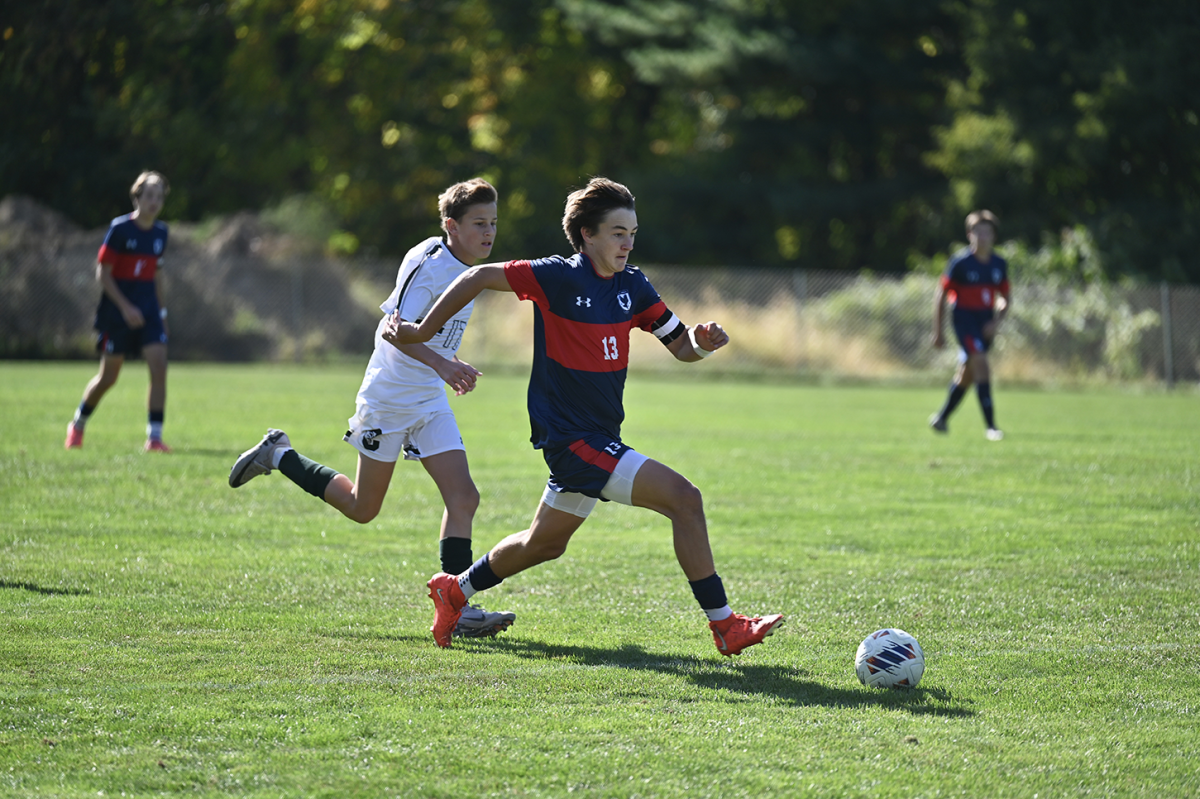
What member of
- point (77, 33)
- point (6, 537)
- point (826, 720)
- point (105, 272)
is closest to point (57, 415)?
point (105, 272)

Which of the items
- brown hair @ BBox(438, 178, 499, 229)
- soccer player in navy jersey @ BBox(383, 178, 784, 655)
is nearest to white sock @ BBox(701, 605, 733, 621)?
soccer player in navy jersey @ BBox(383, 178, 784, 655)

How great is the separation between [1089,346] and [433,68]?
21446 millimetres

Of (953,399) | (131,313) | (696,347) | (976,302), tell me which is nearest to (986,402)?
(953,399)

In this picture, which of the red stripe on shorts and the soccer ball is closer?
the soccer ball

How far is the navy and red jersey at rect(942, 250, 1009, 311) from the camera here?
14.2 m

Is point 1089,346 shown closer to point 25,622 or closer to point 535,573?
point 535,573

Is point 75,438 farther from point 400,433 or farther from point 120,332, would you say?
point 400,433

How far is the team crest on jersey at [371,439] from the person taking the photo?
5824mm

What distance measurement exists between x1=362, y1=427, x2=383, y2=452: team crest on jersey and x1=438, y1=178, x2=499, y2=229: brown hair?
3.39 ft

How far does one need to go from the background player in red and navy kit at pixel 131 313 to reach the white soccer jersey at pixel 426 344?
5491mm

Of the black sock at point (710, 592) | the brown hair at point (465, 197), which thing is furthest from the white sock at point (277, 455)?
the black sock at point (710, 592)

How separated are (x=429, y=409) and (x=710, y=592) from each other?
1655mm

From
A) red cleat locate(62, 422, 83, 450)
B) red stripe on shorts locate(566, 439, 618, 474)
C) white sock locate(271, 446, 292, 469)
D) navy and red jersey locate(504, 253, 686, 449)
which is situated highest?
navy and red jersey locate(504, 253, 686, 449)

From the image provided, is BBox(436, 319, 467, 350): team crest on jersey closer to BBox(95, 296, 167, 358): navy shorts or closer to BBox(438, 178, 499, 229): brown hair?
BBox(438, 178, 499, 229): brown hair
